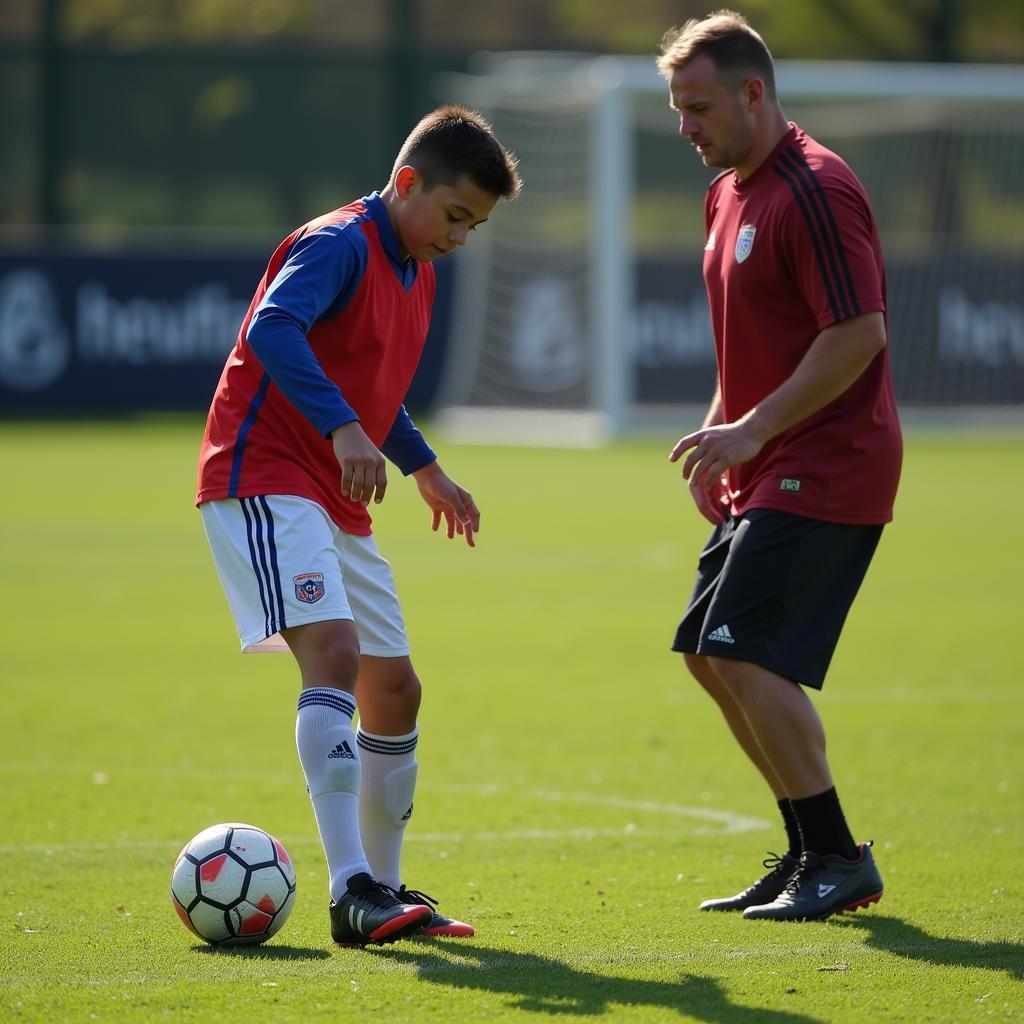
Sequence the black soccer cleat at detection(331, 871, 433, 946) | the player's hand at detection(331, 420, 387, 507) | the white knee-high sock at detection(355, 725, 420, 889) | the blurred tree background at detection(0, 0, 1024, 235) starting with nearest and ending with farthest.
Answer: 1. the player's hand at detection(331, 420, 387, 507)
2. the black soccer cleat at detection(331, 871, 433, 946)
3. the white knee-high sock at detection(355, 725, 420, 889)
4. the blurred tree background at detection(0, 0, 1024, 235)

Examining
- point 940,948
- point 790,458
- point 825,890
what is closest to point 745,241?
point 790,458

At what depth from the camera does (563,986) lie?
4.25 m

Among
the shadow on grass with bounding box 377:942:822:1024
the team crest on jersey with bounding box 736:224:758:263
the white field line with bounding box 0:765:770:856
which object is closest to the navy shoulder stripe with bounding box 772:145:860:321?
the team crest on jersey with bounding box 736:224:758:263

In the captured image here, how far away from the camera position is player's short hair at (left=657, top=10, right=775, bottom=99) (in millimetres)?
5008

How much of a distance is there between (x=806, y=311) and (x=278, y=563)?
1592 mm

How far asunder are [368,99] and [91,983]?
28.6m

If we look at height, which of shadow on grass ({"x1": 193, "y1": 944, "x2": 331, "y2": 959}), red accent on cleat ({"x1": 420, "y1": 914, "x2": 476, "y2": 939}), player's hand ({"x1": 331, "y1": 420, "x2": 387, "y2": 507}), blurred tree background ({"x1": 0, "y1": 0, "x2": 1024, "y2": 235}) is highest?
blurred tree background ({"x1": 0, "y1": 0, "x2": 1024, "y2": 235})

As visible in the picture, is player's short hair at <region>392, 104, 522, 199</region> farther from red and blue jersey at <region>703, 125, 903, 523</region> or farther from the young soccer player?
red and blue jersey at <region>703, 125, 903, 523</region>

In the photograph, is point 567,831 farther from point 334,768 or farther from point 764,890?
point 334,768

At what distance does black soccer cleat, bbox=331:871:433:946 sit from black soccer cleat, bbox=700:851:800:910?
918 mm

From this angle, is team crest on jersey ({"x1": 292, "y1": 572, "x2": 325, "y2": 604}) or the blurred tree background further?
the blurred tree background

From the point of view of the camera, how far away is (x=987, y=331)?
25.6 metres

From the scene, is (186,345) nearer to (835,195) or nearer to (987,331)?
(987,331)

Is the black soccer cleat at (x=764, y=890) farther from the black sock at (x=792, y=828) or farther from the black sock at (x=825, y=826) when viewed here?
the black sock at (x=825, y=826)
